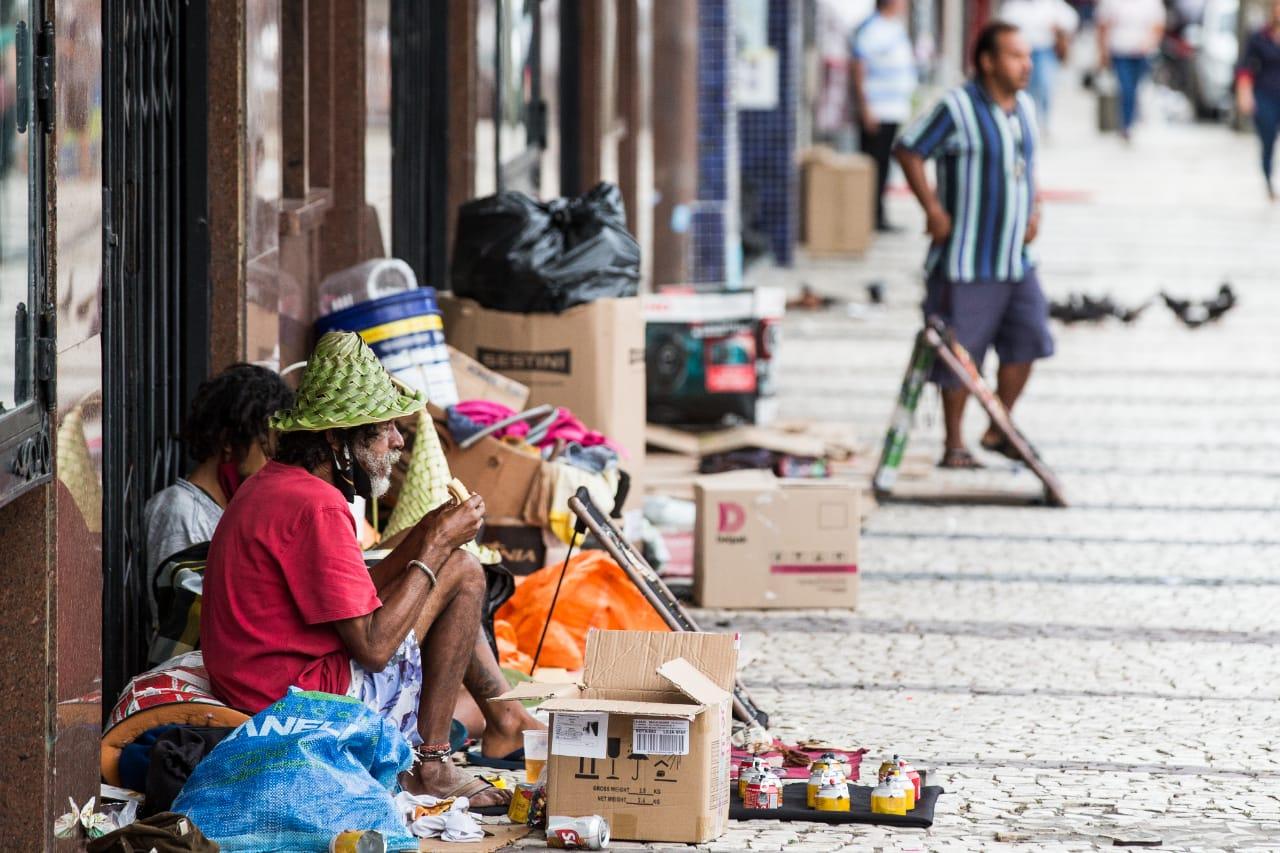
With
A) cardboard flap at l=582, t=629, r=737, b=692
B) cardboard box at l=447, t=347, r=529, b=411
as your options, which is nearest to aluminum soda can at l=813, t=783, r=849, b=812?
cardboard flap at l=582, t=629, r=737, b=692

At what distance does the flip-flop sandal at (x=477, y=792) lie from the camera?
5.30 meters

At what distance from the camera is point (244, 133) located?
628cm

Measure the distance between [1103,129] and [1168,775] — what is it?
28.1 meters

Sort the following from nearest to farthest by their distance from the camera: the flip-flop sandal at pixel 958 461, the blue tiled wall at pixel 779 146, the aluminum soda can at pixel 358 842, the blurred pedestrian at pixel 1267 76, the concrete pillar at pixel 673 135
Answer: the aluminum soda can at pixel 358 842 < the flip-flop sandal at pixel 958 461 < the concrete pillar at pixel 673 135 < the blue tiled wall at pixel 779 146 < the blurred pedestrian at pixel 1267 76

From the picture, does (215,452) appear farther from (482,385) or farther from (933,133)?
(933,133)

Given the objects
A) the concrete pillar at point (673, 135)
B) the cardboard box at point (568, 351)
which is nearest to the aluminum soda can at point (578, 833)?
the cardboard box at point (568, 351)

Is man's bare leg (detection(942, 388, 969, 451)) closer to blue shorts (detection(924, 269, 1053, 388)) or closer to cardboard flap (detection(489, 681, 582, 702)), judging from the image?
blue shorts (detection(924, 269, 1053, 388))

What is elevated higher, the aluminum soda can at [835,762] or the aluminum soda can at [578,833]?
the aluminum soda can at [835,762]

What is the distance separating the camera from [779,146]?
59.6ft

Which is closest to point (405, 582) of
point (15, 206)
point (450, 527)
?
point (450, 527)

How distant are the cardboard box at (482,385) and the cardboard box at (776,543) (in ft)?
2.36

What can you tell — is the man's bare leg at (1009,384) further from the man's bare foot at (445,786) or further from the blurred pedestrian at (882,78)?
the blurred pedestrian at (882,78)

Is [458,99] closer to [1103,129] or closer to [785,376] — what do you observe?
[785,376]

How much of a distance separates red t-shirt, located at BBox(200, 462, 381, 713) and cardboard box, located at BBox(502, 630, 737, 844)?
1.66 ft
